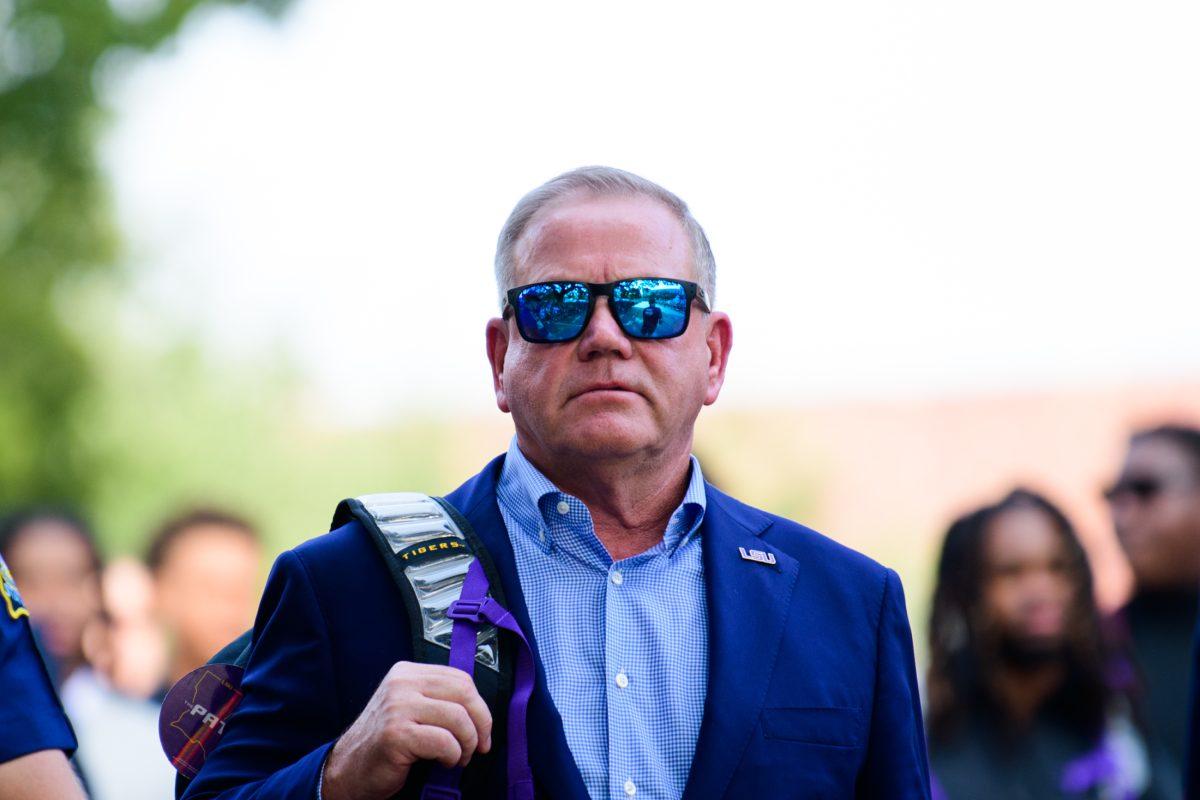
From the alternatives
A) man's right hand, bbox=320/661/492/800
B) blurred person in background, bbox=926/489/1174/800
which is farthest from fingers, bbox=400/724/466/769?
blurred person in background, bbox=926/489/1174/800

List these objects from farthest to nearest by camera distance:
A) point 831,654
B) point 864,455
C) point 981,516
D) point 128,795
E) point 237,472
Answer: point 864,455 → point 237,472 → point 981,516 → point 128,795 → point 831,654

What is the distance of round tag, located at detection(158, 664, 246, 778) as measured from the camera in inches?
124

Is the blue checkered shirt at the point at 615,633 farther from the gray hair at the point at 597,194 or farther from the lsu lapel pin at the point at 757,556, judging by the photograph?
the gray hair at the point at 597,194

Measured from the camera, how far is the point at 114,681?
707cm

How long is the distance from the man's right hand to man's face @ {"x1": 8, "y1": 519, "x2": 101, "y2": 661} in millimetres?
4417

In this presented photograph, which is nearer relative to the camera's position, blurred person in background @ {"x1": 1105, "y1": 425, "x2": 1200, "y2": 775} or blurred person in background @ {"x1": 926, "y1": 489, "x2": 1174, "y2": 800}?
blurred person in background @ {"x1": 926, "y1": 489, "x2": 1174, "y2": 800}

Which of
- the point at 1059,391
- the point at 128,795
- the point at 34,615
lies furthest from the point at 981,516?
the point at 1059,391

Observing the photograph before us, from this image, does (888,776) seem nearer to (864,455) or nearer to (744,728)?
(744,728)

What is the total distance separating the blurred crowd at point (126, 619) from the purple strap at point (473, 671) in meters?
3.63

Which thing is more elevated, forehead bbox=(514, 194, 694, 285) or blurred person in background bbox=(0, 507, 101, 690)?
forehead bbox=(514, 194, 694, 285)

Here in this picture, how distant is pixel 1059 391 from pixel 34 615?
10.1 meters

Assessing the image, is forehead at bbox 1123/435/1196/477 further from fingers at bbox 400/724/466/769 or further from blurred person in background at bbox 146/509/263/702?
fingers at bbox 400/724/466/769

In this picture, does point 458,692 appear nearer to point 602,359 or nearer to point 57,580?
point 602,359

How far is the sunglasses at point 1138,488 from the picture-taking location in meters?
6.74
